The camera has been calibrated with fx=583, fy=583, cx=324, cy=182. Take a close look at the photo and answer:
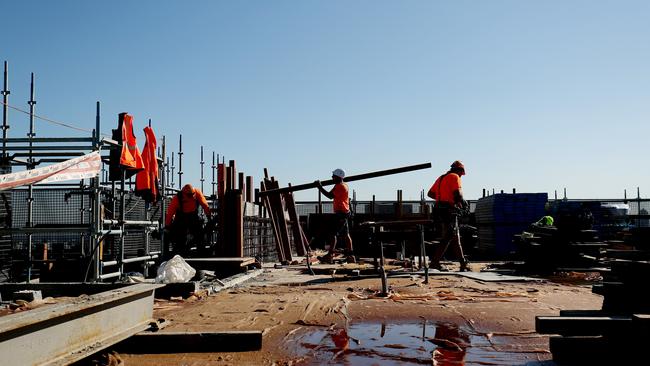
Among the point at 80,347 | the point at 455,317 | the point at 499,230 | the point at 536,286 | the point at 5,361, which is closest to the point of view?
the point at 5,361

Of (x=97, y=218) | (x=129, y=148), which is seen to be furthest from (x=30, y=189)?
(x=97, y=218)

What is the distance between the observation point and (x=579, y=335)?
4.25m

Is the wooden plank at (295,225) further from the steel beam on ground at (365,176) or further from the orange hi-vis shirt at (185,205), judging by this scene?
the orange hi-vis shirt at (185,205)

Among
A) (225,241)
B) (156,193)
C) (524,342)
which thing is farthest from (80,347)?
(225,241)

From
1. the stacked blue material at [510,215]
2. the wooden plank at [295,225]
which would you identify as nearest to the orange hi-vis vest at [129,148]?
the wooden plank at [295,225]

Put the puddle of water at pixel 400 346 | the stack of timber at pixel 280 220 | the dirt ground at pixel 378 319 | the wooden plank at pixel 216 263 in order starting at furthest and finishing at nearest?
the stack of timber at pixel 280 220 < the wooden plank at pixel 216 263 < the dirt ground at pixel 378 319 < the puddle of water at pixel 400 346

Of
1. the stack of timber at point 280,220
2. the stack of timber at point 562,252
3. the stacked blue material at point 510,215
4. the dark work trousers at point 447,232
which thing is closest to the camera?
the dark work trousers at point 447,232

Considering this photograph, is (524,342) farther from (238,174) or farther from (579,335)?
(238,174)

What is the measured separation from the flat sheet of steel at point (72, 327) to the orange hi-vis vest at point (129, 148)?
495 cm

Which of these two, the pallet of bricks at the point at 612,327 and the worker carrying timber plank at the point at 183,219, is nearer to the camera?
the pallet of bricks at the point at 612,327

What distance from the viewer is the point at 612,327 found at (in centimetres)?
407

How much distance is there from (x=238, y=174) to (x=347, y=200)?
335 cm

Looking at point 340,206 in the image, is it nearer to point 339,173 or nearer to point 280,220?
point 339,173

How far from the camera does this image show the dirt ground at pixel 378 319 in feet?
14.9
